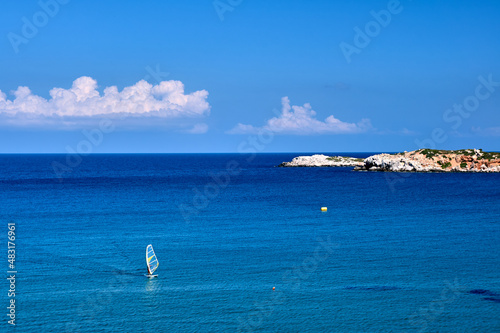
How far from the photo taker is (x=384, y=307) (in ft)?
133

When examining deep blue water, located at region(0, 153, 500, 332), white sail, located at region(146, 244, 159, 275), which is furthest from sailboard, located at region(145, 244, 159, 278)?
deep blue water, located at region(0, 153, 500, 332)

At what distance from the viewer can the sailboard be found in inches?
1940

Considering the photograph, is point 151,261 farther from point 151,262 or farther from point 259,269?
point 259,269

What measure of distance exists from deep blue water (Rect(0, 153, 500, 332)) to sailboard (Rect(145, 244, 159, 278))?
3.68 feet

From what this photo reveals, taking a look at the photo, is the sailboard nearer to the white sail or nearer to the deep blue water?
the white sail

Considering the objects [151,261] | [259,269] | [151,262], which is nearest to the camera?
[259,269]

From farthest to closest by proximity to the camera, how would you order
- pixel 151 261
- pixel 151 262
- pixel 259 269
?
1. pixel 151 261
2. pixel 151 262
3. pixel 259 269

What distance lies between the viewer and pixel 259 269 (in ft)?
168

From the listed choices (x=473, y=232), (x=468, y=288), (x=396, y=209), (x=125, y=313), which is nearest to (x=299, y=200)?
(x=396, y=209)

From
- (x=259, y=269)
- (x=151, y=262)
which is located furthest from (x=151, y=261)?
(x=259, y=269)

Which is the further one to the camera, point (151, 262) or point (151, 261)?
point (151, 261)

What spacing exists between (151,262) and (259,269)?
10.6m

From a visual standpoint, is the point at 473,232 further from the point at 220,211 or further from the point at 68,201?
the point at 68,201

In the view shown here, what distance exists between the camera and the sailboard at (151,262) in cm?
4928
